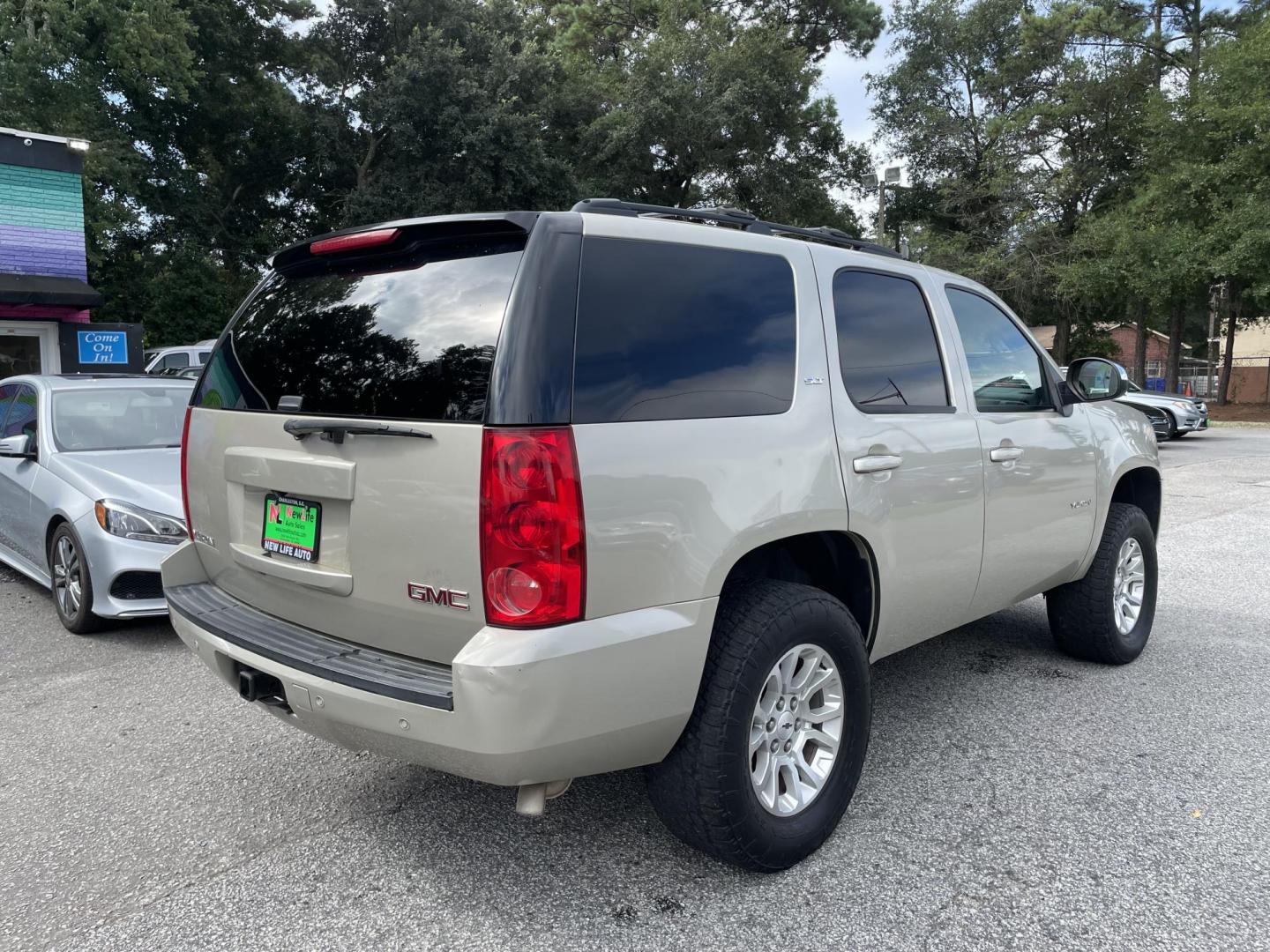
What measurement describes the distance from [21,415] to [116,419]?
758 millimetres

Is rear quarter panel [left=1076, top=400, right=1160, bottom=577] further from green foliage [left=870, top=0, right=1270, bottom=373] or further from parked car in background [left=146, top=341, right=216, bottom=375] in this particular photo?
green foliage [left=870, top=0, right=1270, bottom=373]

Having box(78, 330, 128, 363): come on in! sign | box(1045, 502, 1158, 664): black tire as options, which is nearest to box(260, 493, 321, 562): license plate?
box(1045, 502, 1158, 664): black tire

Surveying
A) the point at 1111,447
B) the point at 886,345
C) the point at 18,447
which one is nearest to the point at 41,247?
the point at 18,447

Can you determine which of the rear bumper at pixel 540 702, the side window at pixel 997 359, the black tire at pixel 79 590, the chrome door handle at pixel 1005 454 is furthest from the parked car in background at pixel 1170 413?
the rear bumper at pixel 540 702

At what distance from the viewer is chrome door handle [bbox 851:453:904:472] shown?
2.98m

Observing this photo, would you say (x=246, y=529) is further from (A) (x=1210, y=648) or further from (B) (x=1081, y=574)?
(A) (x=1210, y=648)

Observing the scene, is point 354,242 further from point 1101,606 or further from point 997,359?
point 1101,606

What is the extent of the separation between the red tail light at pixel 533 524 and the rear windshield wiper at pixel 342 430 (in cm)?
26

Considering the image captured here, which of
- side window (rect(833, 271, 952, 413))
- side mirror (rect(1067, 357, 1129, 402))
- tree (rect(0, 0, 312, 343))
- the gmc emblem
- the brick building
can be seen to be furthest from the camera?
the brick building

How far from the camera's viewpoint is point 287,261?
126 inches

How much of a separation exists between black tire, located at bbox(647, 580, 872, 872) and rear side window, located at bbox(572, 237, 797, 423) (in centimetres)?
59

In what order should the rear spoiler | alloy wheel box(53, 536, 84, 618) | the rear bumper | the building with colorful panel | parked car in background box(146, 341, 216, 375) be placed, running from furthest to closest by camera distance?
parked car in background box(146, 341, 216, 375)
the building with colorful panel
alloy wheel box(53, 536, 84, 618)
the rear spoiler
the rear bumper

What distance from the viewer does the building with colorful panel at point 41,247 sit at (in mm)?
13961

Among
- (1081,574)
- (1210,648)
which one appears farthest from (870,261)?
(1210,648)
